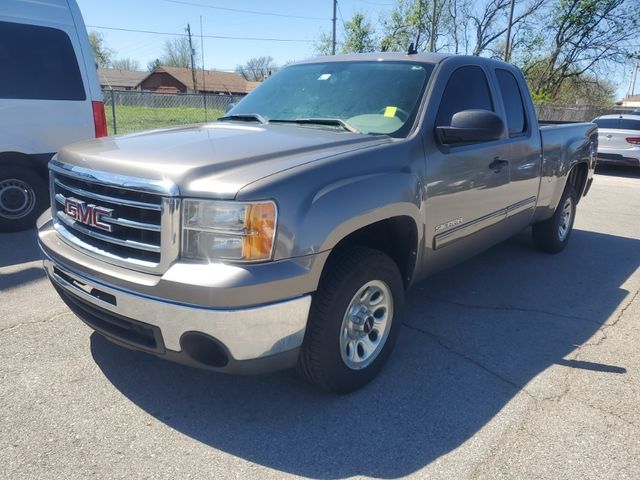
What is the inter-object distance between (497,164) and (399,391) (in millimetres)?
1929

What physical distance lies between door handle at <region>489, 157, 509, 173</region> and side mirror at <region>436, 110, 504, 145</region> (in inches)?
23.3

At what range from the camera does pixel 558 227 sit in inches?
229

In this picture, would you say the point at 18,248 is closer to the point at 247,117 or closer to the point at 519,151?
the point at 247,117

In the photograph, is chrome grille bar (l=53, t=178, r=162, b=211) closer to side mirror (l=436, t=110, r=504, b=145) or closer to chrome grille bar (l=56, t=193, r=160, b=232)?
chrome grille bar (l=56, t=193, r=160, b=232)

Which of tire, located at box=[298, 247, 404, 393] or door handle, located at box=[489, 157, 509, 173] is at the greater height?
door handle, located at box=[489, 157, 509, 173]

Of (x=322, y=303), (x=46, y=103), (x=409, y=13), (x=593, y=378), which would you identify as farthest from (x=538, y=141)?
(x=409, y=13)

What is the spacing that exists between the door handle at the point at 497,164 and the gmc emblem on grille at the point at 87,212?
269cm

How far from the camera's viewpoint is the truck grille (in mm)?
2377

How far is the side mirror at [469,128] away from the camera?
3.25m

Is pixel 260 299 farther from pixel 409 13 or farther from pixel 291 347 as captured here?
pixel 409 13

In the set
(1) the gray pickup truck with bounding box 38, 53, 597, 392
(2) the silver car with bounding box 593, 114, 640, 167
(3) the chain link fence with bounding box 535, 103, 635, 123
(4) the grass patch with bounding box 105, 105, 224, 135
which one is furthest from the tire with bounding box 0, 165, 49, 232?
(3) the chain link fence with bounding box 535, 103, 635, 123

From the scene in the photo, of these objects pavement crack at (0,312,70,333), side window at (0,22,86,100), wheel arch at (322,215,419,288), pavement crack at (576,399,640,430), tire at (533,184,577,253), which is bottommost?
pavement crack at (576,399,640,430)

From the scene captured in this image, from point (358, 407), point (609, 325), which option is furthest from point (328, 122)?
point (609, 325)

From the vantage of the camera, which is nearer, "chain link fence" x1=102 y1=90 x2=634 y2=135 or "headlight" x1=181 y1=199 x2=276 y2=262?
"headlight" x1=181 y1=199 x2=276 y2=262
